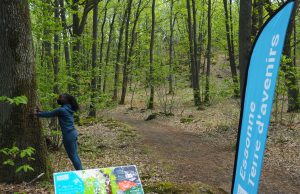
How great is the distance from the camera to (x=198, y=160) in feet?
35.7

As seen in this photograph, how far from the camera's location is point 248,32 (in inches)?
409

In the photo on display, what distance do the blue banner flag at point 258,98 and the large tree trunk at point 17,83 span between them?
4557 mm

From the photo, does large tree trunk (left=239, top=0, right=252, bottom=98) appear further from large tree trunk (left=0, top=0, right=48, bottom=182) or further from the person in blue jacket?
large tree trunk (left=0, top=0, right=48, bottom=182)

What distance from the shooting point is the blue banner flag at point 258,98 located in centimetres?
230

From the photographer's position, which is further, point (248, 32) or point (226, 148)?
point (226, 148)

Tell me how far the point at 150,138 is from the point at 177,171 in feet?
17.4

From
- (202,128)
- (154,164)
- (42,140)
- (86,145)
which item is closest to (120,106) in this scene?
(202,128)

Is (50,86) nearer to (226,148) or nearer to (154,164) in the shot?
(154,164)

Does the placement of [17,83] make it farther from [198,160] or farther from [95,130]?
[95,130]

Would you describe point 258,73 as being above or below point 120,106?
above

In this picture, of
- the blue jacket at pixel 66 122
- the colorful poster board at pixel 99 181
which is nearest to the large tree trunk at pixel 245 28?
the blue jacket at pixel 66 122

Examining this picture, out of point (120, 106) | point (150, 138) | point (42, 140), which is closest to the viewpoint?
point (42, 140)

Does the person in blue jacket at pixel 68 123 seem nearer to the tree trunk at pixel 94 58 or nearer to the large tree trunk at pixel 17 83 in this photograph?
the large tree trunk at pixel 17 83

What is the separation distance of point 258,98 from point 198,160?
8.61 meters
